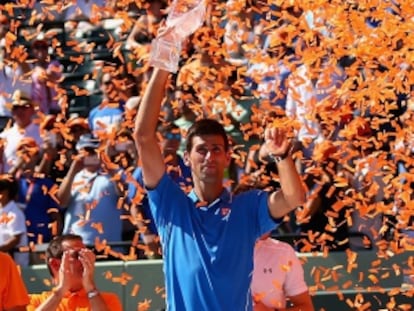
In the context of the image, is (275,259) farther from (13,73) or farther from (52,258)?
(13,73)

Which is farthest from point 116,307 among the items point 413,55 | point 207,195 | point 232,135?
point 232,135

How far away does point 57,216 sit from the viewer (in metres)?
11.6

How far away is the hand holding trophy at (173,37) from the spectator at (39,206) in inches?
187

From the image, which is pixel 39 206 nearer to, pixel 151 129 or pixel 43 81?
pixel 43 81

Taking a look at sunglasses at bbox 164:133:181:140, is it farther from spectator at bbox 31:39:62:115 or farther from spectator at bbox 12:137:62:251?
spectator at bbox 31:39:62:115

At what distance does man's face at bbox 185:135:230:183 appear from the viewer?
706cm

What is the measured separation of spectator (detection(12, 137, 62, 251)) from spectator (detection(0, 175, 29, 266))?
0.15 metres

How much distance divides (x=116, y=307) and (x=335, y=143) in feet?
10.4

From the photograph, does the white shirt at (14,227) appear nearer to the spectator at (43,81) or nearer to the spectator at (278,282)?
the spectator at (43,81)

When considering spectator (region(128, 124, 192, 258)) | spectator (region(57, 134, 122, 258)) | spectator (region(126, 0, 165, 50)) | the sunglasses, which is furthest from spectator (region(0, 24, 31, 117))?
spectator (region(128, 124, 192, 258))

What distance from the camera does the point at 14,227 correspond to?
36.5 ft


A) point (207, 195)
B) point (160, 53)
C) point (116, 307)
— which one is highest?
point (160, 53)

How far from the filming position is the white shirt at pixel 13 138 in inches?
491

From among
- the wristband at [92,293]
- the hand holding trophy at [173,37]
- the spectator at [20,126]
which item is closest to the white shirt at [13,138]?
the spectator at [20,126]
